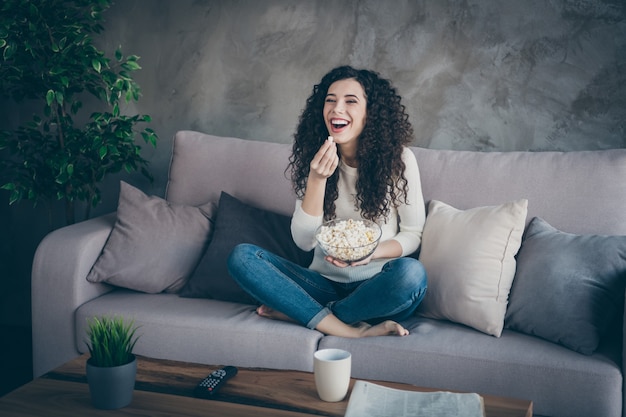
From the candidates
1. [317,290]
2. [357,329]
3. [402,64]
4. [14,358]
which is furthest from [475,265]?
[14,358]

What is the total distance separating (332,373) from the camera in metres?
1.32

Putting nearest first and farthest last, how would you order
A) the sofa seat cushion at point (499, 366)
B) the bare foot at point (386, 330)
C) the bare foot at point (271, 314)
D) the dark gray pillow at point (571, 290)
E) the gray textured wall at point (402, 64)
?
the sofa seat cushion at point (499, 366)
the dark gray pillow at point (571, 290)
the bare foot at point (386, 330)
the bare foot at point (271, 314)
the gray textured wall at point (402, 64)

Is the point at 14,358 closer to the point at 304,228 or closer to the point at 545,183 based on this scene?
the point at 304,228

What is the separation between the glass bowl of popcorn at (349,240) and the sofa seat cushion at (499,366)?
0.26 m

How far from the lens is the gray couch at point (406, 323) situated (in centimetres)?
171

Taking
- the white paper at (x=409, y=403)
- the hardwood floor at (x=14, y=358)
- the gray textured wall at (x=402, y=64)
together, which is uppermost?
the gray textured wall at (x=402, y=64)

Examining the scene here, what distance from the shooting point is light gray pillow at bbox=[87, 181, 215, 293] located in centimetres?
225

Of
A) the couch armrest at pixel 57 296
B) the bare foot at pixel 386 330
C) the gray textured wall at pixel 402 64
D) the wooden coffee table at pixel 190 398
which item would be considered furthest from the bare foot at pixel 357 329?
the gray textured wall at pixel 402 64

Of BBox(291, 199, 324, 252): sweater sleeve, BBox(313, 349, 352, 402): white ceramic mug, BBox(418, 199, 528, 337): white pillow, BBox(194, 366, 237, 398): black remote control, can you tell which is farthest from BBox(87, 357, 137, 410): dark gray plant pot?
BBox(418, 199, 528, 337): white pillow

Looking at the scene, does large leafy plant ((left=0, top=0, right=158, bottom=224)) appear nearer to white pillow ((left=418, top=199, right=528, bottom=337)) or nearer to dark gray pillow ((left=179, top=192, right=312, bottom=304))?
dark gray pillow ((left=179, top=192, right=312, bottom=304))

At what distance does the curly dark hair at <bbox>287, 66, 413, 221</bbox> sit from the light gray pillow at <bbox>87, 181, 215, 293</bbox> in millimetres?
443

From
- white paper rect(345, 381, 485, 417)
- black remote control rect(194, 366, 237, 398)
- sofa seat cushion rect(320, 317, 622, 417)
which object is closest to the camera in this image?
white paper rect(345, 381, 485, 417)

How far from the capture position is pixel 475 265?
1959mm

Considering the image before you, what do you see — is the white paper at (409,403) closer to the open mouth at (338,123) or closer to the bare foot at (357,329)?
the bare foot at (357,329)
